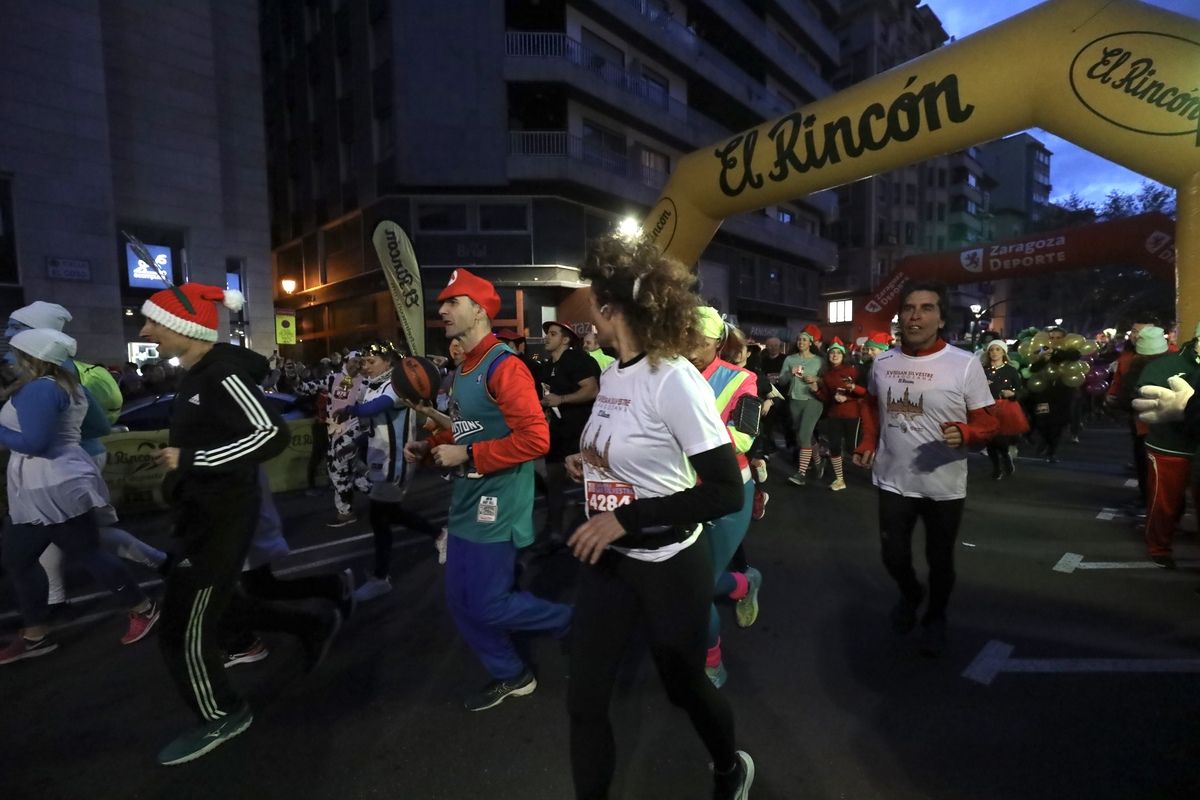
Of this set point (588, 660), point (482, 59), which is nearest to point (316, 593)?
point (588, 660)

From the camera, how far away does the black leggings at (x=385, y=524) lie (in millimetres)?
4488

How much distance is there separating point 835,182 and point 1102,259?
12.0 metres

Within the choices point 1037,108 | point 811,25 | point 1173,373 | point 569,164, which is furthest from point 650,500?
point 811,25

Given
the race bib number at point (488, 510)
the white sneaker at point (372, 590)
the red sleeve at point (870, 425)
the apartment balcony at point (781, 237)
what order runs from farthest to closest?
the apartment balcony at point (781, 237)
the white sneaker at point (372, 590)
the red sleeve at point (870, 425)
the race bib number at point (488, 510)

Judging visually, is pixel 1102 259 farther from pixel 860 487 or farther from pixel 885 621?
pixel 885 621

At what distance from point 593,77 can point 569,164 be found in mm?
3377

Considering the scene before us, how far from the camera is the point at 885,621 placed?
393 centimetres

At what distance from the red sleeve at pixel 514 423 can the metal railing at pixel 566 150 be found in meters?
18.4

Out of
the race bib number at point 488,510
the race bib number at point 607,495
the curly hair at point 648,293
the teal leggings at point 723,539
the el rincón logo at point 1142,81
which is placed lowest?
the teal leggings at point 723,539

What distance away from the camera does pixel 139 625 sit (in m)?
3.89

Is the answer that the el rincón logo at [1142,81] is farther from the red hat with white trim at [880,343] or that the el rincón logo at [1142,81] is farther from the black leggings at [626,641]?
the black leggings at [626,641]

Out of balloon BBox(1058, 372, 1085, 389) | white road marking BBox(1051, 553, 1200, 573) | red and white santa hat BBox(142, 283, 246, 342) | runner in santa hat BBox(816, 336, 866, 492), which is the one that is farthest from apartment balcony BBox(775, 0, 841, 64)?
red and white santa hat BBox(142, 283, 246, 342)

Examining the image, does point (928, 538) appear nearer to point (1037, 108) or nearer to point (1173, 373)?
point (1173, 373)

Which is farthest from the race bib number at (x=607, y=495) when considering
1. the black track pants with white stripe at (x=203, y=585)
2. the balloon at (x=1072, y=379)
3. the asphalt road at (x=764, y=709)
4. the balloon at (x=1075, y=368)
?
the balloon at (x=1075, y=368)
